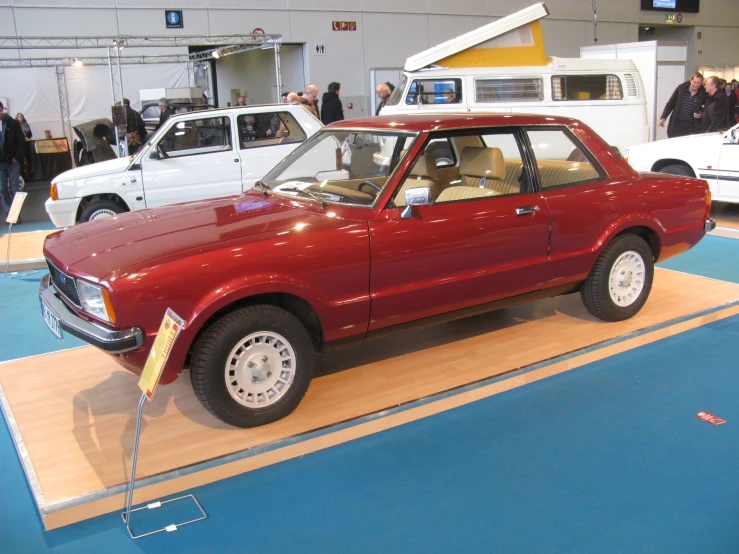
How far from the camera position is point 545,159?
15.7 feet

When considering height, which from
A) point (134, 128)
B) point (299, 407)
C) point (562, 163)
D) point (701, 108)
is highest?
point (134, 128)

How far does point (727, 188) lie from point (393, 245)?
→ 6.81 m

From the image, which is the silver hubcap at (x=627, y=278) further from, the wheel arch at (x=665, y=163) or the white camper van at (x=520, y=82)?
the white camper van at (x=520, y=82)

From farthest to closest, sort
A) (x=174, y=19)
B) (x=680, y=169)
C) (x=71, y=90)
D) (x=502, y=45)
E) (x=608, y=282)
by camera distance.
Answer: (x=174, y=19), (x=71, y=90), (x=502, y=45), (x=680, y=169), (x=608, y=282)

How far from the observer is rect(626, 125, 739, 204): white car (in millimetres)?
8586

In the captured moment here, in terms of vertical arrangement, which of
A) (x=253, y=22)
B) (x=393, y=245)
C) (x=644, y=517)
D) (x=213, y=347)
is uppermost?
(x=253, y=22)

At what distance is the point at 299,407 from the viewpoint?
3850mm

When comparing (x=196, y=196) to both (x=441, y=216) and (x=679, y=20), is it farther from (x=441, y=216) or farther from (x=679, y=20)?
(x=679, y=20)

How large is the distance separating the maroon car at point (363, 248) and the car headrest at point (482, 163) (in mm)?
12

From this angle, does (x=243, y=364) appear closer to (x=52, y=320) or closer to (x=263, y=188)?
(x=52, y=320)

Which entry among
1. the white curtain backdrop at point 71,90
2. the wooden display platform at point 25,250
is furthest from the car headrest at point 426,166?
the white curtain backdrop at point 71,90

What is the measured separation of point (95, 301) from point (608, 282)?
3.54 meters

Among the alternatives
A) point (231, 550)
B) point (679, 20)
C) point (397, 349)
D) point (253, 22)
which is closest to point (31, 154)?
point (253, 22)

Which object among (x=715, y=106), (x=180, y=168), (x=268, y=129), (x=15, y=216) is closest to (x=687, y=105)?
(x=715, y=106)
